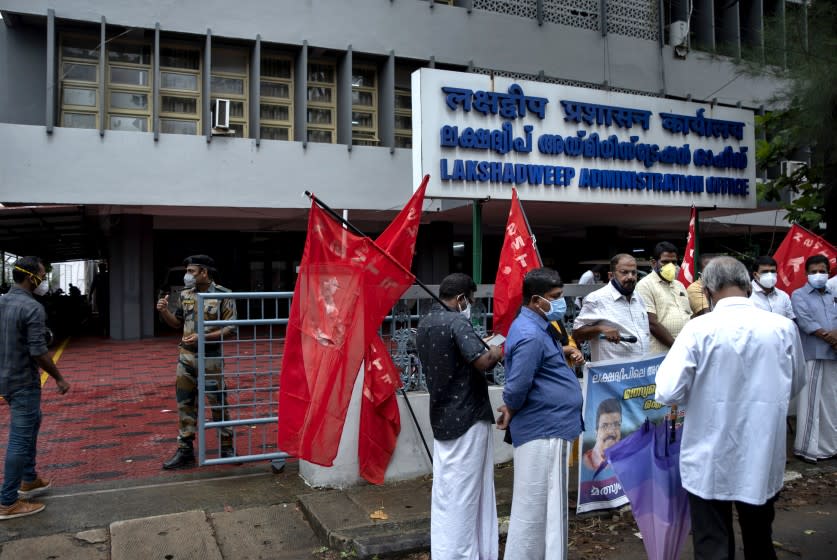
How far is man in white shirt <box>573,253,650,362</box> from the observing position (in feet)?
17.6

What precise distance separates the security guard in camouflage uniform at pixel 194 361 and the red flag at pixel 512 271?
7.40 feet

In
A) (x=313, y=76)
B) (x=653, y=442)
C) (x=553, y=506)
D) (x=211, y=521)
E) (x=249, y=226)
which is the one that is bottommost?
(x=211, y=521)

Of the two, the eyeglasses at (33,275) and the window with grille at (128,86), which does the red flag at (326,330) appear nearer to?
the eyeglasses at (33,275)

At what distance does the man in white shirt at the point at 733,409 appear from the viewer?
Result: 3201mm

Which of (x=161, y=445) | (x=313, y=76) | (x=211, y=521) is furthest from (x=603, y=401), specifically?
(x=313, y=76)

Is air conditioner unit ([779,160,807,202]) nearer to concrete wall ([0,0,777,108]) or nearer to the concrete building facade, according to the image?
the concrete building facade

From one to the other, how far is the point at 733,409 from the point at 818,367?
420 centimetres

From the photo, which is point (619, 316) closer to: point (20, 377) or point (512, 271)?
point (512, 271)

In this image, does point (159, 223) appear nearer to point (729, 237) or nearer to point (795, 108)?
point (795, 108)

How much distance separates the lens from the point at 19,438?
4957 mm

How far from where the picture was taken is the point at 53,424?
797 centimetres

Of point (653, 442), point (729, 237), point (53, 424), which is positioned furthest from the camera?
point (729, 237)

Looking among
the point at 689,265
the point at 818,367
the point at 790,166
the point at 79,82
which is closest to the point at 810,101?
the point at 689,265

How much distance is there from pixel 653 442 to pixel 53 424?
6970mm
